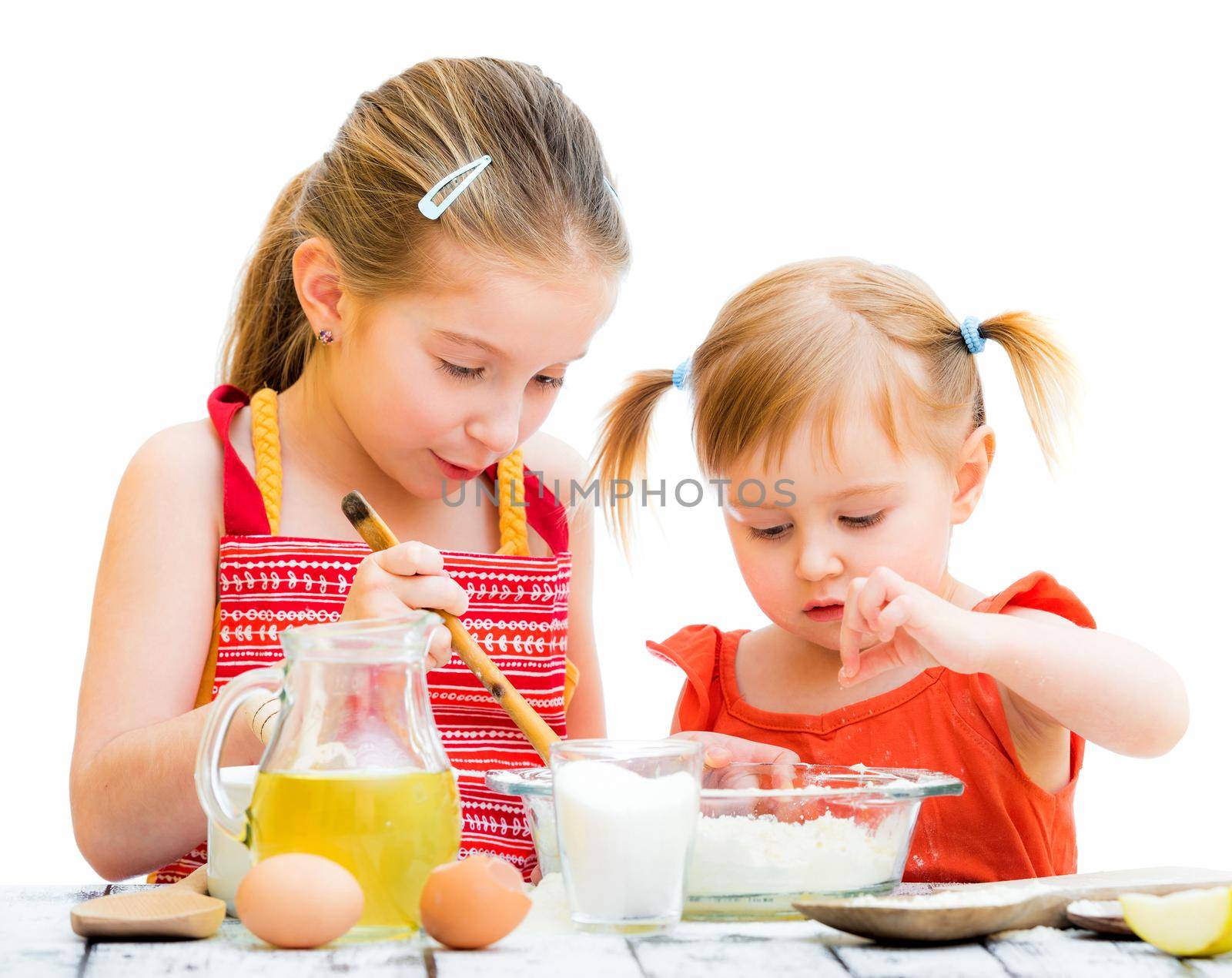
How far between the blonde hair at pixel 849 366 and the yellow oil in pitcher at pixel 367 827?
24.6 inches

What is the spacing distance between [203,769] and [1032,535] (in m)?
1.84

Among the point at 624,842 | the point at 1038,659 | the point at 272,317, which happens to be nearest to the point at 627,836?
the point at 624,842

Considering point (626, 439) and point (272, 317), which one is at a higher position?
point (272, 317)

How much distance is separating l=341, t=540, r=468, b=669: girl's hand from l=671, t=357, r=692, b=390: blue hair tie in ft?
1.65

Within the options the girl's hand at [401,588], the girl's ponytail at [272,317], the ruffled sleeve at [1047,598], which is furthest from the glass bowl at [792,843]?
the girl's ponytail at [272,317]

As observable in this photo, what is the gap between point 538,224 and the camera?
1.26 meters

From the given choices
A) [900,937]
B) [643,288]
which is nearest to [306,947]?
[900,937]

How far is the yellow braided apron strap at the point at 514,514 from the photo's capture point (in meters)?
1.50

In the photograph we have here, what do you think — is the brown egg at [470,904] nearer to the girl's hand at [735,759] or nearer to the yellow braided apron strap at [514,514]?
the girl's hand at [735,759]

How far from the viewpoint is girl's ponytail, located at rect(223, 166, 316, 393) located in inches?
58.3

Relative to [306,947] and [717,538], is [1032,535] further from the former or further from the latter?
[306,947]

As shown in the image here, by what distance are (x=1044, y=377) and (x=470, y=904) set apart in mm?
894

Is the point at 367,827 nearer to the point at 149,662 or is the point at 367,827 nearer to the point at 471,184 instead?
the point at 149,662

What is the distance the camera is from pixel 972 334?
A: 1359 millimetres
